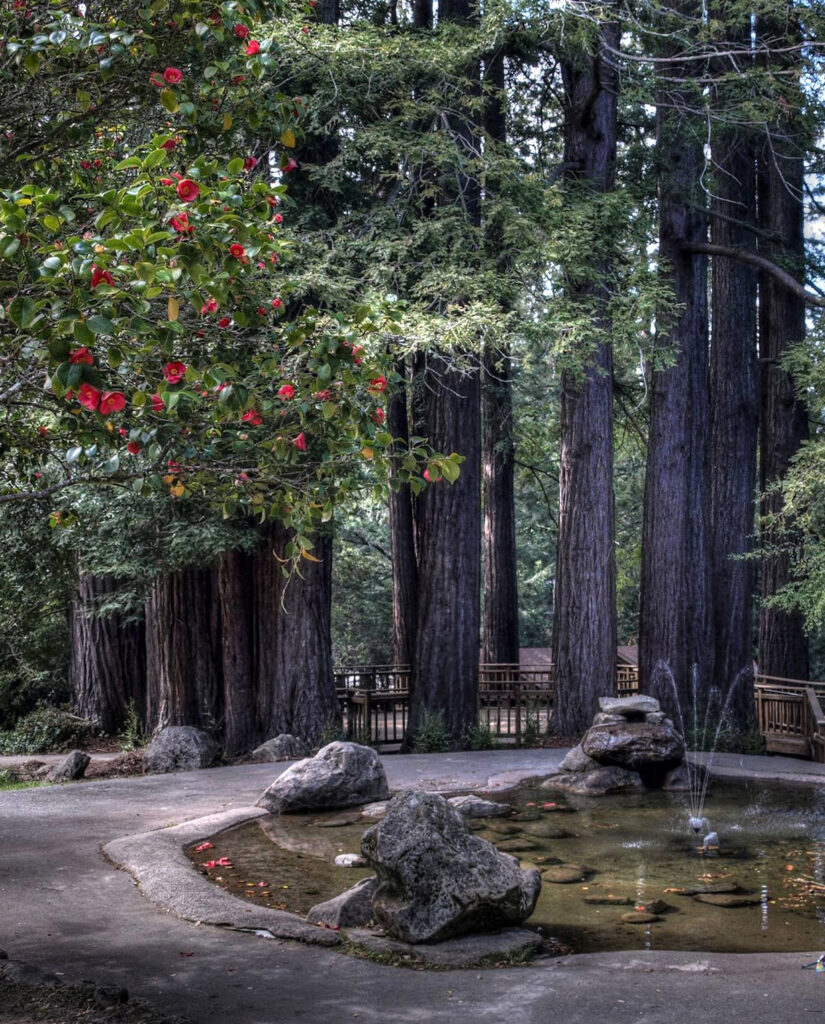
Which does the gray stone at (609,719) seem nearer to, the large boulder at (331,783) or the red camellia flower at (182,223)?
the large boulder at (331,783)

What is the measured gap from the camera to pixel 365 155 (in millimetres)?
15328

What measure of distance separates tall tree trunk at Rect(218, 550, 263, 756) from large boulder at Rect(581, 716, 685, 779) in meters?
5.19

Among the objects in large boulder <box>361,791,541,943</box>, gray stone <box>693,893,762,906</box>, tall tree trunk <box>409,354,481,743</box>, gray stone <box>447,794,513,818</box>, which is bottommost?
gray stone <box>693,893,762,906</box>

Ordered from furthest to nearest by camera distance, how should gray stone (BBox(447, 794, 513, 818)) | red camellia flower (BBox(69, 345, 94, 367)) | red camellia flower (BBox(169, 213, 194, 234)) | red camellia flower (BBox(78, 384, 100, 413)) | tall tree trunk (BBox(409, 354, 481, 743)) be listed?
tall tree trunk (BBox(409, 354, 481, 743)), gray stone (BBox(447, 794, 513, 818)), red camellia flower (BBox(169, 213, 194, 234)), red camellia flower (BBox(78, 384, 100, 413)), red camellia flower (BBox(69, 345, 94, 367))

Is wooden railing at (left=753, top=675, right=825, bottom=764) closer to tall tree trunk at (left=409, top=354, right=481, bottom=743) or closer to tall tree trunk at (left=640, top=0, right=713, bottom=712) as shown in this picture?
tall tree trunk at (left=640, top=0, right=713, bottom=712)

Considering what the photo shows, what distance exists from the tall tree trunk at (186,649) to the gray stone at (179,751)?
1.17 metres

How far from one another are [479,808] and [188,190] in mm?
8148

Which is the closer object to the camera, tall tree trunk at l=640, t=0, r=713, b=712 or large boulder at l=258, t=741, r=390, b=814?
large boulder at l=258, t=741, r=390, b=814

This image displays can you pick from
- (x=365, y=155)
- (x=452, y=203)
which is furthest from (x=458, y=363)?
(x=365, y=155)

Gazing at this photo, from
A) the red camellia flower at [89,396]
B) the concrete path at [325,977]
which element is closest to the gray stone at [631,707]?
the concrete path at [325,977]

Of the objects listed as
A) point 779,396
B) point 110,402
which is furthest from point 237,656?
point 110,402

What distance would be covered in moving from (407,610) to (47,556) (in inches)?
328

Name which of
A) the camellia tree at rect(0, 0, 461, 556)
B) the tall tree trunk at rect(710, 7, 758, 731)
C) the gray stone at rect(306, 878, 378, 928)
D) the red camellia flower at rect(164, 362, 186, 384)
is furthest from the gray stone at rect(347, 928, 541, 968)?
the tall tree trunk at rect(710, 7, 758, 731)

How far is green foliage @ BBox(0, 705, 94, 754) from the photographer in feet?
57.1
